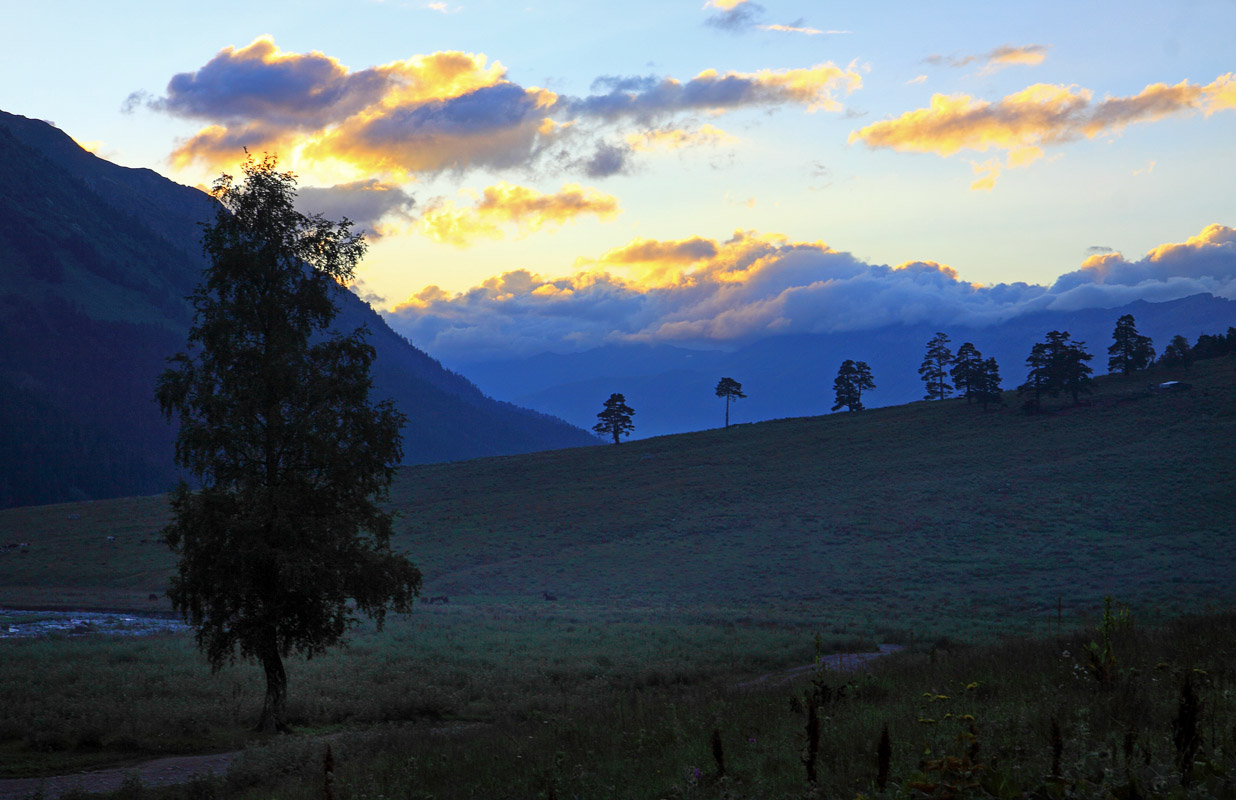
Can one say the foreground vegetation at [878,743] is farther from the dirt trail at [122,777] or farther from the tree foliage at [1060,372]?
the tree foliage at [1060,372]

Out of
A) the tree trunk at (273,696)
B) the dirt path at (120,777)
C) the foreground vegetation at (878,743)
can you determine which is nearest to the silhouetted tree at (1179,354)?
the foreground vegetation at (878,743)

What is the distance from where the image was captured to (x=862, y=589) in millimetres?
46156

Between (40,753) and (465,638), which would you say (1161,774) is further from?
(465,638)

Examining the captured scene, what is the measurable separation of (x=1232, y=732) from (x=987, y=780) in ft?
9.94

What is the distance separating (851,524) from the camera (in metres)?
63.0

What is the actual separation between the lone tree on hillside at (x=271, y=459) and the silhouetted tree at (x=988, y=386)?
9535 cm

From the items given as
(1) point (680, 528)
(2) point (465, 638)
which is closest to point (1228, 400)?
(1) point (680, 528)

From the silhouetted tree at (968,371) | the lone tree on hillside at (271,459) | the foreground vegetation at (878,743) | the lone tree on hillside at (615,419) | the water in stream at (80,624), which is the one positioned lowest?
the water in stream at (80,624)

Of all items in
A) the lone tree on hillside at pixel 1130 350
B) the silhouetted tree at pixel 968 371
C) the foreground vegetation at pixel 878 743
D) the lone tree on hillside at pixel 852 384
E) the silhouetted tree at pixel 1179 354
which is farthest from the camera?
the lone tree on hillside at pixel 852 384

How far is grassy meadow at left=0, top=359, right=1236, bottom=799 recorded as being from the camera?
887cm

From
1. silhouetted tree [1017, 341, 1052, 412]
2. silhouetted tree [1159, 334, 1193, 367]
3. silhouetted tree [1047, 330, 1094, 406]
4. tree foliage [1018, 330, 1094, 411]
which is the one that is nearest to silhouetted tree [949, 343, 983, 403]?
silhouetted tree [1017, 341, 1052, 412]

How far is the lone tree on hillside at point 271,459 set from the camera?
1775 centimetres

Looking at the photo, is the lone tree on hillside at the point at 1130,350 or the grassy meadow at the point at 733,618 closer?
the grassy meadow at the point at 733,618

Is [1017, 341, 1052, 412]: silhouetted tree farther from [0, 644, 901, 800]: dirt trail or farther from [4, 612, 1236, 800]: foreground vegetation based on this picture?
[0, 644, 901, 800]: dirt trail
